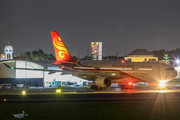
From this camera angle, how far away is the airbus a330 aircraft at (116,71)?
40719mm

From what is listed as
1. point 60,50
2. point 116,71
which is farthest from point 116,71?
point 60,50

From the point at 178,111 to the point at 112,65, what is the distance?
24.9 m

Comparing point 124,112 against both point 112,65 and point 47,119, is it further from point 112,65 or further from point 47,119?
point 112,65

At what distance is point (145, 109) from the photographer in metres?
20.2

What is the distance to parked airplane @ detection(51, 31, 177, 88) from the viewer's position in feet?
134

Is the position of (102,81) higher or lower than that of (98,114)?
higher

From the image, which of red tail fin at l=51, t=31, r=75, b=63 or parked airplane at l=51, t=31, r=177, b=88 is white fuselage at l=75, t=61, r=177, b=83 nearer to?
parked airplane at l=51, t=31, r=177, b=88

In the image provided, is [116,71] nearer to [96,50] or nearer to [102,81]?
[102,81]

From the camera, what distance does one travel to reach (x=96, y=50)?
92812 mm

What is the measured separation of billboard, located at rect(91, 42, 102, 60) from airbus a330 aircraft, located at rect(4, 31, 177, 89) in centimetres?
4616

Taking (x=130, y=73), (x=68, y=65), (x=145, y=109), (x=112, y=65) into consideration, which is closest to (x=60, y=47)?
(x=68, y=65)

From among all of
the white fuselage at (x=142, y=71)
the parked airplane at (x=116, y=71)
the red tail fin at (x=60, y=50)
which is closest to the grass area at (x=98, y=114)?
the parked airplane at (x=116, y=71)

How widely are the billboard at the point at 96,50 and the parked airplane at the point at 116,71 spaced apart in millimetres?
46164

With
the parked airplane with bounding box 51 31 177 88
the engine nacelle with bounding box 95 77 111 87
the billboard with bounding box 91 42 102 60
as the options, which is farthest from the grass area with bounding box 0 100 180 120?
the billboard with bounding box 91 42 102 60
